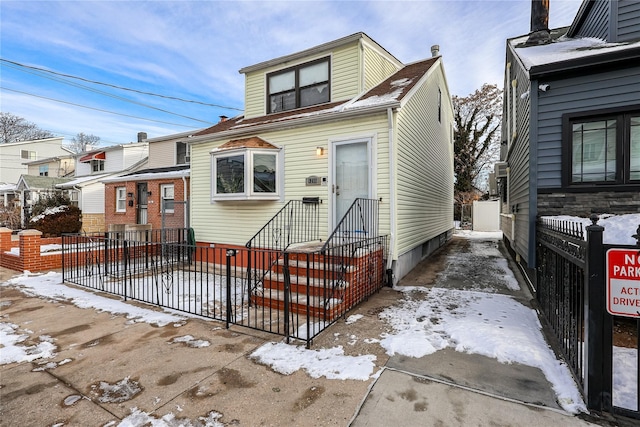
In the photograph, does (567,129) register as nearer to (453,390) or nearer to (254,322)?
(453,390)

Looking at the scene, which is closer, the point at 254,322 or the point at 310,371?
the point at 310,371

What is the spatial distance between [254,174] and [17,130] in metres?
44.4

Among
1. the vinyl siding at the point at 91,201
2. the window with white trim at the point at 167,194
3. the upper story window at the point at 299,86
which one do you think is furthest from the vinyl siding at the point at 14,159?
the upper story window at the point at 299,86

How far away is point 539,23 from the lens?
27.0 ft

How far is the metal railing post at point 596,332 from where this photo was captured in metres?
2.33

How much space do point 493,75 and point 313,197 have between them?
23335 mm

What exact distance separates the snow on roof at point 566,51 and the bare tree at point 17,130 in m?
44.2

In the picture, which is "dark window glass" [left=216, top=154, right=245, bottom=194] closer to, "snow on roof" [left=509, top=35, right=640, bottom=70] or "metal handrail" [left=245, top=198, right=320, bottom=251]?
"metal handrail" [left=245, top=198, right=320, bottom=251]

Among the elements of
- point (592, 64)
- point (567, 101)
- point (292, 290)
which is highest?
point (592, 64)

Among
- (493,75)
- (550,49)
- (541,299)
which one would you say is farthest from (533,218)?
(493,75)

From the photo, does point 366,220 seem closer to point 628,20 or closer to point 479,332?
point 479,332

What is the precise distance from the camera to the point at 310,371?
3.04m

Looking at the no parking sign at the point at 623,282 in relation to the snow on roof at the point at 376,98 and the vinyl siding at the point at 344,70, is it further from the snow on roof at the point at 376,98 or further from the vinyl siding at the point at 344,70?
the vinyl siding at the point at 344,70

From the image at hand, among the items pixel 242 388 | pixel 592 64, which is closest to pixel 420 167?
pixel 592 64
